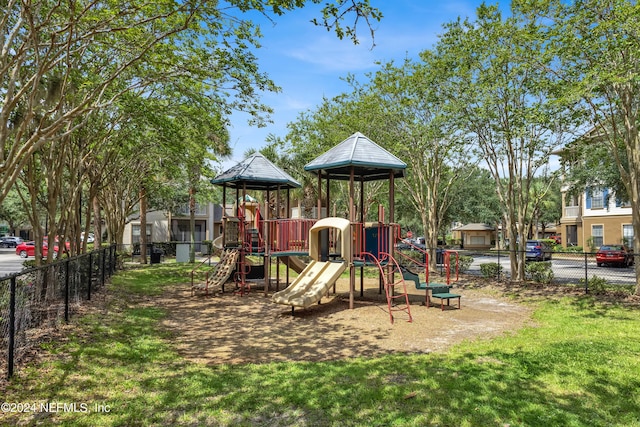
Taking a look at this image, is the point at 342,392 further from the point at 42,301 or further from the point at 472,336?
the point at 42,301

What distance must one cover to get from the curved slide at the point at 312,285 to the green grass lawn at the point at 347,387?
375 cm

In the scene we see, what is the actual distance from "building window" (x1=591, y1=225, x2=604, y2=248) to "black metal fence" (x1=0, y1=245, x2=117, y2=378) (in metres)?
39.7

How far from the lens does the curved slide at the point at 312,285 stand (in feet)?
36.0

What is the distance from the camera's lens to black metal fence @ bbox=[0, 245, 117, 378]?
5883mm

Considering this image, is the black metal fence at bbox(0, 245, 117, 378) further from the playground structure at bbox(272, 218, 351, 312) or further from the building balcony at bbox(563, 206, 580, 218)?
the building balcony at bbox(563, 206, 580, 218)

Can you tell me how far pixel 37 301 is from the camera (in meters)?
8.66

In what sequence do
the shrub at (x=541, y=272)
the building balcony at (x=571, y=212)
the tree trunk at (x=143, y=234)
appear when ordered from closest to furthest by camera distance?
the shrub at (x=541, y=272) → the tree trunk at (x=143, y=234) → the building balcony at (x=571, y=212)

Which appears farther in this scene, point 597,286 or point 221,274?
point 221,274

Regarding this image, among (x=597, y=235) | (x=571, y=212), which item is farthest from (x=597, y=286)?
(x=571, y=212)

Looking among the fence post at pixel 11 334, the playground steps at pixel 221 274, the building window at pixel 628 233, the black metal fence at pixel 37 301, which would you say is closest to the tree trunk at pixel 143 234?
the playground steps at pixel 221 274

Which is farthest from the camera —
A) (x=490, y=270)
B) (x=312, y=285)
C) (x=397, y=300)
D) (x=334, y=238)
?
(x=490, y=270)

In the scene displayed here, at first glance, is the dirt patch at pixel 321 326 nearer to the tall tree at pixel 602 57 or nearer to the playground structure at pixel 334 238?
the playground structure at pixel 334 238

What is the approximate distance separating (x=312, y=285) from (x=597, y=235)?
35.6m

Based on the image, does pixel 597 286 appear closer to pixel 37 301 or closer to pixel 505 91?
pixel 505 91
